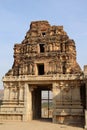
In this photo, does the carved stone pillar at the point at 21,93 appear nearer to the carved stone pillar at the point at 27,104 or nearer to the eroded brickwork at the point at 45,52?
the carved stone pillar at the point at 27,104

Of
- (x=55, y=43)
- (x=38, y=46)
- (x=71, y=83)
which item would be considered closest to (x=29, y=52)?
(x=38, y=46)

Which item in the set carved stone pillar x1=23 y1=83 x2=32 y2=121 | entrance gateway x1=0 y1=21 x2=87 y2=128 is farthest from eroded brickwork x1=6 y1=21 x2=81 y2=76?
carved stone pillar x1=23 y1=83 x2=32 y2=121

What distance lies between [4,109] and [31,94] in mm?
3626

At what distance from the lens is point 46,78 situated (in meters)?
25.5

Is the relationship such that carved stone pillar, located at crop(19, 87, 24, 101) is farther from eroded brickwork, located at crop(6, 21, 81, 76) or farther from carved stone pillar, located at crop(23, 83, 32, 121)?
eroded brickwork, located at crop(6, 21, 81, 76)

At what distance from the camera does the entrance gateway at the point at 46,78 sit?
24.7m

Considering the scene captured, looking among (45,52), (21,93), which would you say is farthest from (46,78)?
(45,52)

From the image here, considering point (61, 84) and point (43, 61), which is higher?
point (43, 61)

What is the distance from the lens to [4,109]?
85.6 ft

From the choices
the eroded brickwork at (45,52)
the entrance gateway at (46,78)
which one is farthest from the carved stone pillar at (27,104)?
the eroded brickwork at (45,52)

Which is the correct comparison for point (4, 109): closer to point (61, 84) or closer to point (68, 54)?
point (61, 84)

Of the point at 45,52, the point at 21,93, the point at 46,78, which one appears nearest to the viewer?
the point at 46,78

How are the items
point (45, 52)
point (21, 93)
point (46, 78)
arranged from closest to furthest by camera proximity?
point (46, 78) → point (21, 93) → point (45, 52)

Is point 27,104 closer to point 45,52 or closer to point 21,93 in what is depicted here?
point 21,93
